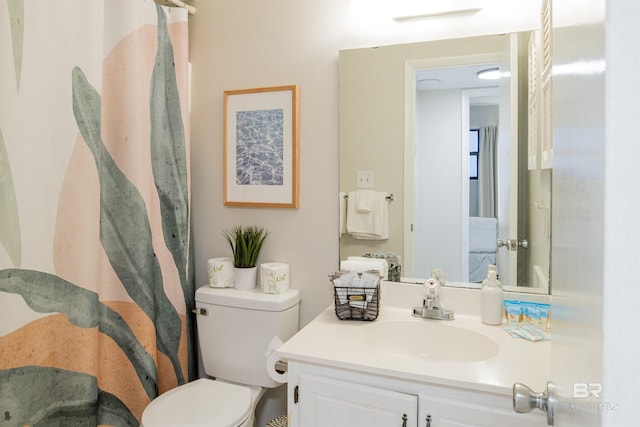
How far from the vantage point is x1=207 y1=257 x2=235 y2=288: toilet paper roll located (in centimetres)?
188

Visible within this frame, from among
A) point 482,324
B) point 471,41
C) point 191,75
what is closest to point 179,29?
point 191,75

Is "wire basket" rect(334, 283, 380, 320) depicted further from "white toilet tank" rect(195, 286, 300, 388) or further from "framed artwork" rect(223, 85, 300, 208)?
"framed artwork" rect(223, 85, 300, 208)

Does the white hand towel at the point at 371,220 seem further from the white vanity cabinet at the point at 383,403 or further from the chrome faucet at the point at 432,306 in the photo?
the white vanity cabinet at the point at 383,403

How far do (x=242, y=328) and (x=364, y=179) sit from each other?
0.77m

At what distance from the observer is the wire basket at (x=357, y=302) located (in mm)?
1524

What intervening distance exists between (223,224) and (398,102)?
94 cm

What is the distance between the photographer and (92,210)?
1506mm

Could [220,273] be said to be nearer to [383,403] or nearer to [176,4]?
[383,403]

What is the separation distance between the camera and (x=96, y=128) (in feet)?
5.04

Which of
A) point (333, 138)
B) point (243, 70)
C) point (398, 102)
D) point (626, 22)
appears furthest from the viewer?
point (243, 70)

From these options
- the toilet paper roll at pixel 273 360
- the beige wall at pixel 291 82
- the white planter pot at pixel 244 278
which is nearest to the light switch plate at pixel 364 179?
the beige wall at pixel 291 82

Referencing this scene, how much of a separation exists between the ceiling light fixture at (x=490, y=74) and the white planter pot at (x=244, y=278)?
1175 millimetres

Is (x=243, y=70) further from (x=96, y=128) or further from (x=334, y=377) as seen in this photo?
(x=334, y=377)
